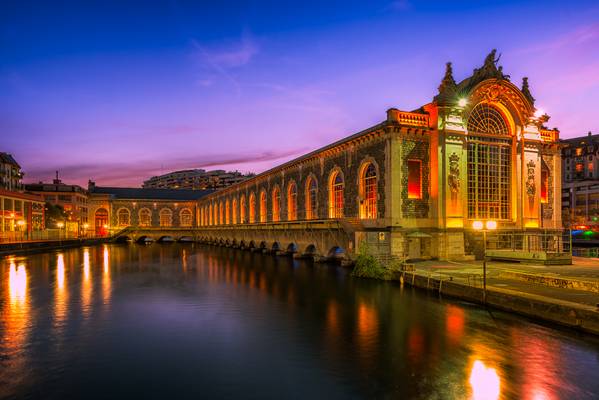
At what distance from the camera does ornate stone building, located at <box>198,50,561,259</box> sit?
2748 cm

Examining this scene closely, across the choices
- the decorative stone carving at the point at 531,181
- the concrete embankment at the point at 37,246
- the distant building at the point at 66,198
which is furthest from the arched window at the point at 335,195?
the distant building at the point at 66,198

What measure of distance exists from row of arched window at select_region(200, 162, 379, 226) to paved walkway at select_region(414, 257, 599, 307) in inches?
266

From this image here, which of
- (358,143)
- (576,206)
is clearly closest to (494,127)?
(358,143)

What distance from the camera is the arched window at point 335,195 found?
114ft

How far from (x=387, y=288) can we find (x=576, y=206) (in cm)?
8702

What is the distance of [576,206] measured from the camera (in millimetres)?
88375

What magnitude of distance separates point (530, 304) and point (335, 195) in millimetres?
22487

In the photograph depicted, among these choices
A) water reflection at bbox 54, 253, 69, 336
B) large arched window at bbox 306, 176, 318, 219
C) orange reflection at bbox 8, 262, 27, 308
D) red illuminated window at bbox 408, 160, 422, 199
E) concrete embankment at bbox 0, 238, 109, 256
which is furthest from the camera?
concrete embankment at bbox 0, 238, 109, 256

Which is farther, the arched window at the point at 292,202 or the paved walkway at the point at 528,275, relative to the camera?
the arched window at the point at 292,202

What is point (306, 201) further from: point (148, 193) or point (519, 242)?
Result: point (148, 193)

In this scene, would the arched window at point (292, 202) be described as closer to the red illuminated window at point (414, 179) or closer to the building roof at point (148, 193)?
the red illuminated window at point (414, 179)

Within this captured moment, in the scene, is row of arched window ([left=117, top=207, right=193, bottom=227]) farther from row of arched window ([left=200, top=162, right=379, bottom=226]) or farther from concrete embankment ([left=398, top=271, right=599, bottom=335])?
concrete embankment ([left=398, top=271, right=599, bottom=335])

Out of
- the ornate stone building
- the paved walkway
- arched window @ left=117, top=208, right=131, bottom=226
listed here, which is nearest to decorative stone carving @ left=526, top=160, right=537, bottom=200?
the ornate stone building

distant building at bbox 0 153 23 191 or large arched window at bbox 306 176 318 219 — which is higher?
distant building at bbox 0 153 23 191
